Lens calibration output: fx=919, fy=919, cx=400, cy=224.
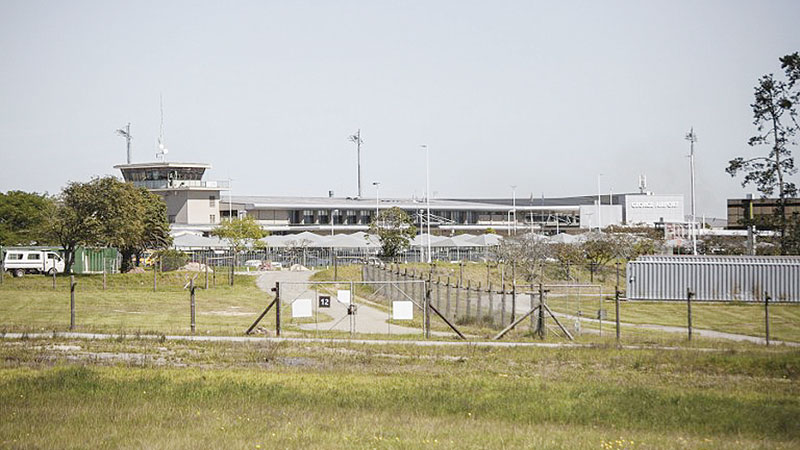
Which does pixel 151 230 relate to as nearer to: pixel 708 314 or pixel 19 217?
pixel 19 217

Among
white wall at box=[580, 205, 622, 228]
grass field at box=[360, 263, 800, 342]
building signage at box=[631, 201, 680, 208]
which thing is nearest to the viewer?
grass field at box=[360, 263, 800, 342]

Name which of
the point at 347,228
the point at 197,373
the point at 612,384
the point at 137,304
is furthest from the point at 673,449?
the point at 347,228

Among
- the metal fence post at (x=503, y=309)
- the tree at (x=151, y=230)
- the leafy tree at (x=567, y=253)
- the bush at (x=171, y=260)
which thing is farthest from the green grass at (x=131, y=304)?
the leafy tree at (x=567, y=253)

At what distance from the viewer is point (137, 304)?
4922 cm

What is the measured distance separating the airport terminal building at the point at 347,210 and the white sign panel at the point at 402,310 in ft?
279

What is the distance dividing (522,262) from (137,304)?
3468cm

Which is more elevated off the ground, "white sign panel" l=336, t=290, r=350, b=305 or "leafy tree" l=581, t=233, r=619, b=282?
"leafy tree" l=581, t=233, r=619, b=282

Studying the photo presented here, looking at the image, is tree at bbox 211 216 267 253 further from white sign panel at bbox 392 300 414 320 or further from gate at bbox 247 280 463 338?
white sign panel at bbox 392 300 414 320

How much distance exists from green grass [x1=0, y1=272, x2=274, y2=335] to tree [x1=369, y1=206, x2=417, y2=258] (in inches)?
810

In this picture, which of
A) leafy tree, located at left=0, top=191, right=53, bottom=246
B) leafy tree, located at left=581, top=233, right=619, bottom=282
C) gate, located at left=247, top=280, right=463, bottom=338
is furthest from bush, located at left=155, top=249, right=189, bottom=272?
leafy tree, located at left=581, top=233, right=619, bottom=282

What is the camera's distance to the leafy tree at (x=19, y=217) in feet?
313

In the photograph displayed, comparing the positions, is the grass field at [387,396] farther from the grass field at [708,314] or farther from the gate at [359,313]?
the grass field at [708,314]

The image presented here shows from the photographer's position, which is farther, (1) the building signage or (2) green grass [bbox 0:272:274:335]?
(1) the building signage

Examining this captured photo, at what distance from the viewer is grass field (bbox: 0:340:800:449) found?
1602 cm
